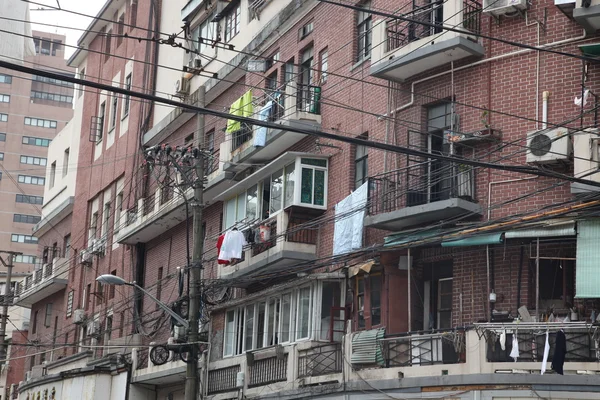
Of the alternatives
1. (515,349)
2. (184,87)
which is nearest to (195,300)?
(515,349)

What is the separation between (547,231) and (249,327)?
39.1 feet

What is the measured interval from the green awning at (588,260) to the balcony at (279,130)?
10.1 m

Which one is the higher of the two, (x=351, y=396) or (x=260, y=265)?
(x=260, y=265)

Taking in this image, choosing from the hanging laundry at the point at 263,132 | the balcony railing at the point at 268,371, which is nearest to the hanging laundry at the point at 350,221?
the balcony railing at the point at 268,371

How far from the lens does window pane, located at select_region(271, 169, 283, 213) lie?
101ft

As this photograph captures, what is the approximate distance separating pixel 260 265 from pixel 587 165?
37.9ft

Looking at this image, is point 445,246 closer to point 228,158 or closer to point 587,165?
point 587,165

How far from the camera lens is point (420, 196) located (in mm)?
25750

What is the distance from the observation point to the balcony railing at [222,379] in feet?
101

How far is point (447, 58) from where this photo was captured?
25453mm

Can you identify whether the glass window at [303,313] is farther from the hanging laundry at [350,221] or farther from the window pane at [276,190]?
the window pane at [276,190]

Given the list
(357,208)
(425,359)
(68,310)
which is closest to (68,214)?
(68,310)

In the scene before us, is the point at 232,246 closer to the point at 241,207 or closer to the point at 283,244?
the point at 283,244

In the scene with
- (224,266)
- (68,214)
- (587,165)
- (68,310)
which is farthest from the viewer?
(68,214)
